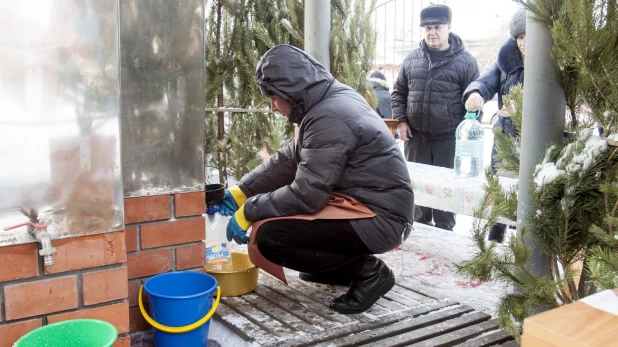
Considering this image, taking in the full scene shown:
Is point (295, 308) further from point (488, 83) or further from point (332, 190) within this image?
point (488, 83)

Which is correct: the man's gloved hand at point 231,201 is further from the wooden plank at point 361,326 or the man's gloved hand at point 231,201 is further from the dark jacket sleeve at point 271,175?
the wooden plank at point 361,326

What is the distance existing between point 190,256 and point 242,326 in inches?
15.4

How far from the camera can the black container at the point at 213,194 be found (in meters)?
3.06

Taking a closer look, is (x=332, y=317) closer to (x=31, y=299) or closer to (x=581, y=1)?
(x=31, y=299)

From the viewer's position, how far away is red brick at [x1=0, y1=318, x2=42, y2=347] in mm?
1900

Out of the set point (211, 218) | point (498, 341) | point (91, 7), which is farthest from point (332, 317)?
point (91, 7)

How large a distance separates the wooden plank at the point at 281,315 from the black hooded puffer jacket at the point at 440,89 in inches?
103

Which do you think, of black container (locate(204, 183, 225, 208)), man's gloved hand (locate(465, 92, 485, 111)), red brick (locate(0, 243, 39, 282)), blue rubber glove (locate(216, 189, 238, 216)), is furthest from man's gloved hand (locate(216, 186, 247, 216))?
man's gloved hand (locate(465, 92, 485, 111))

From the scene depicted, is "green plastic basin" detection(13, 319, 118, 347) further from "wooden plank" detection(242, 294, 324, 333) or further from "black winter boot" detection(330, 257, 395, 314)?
"black winter boot" detection(330, 257, 395, 314)

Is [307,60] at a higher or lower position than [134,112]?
higher

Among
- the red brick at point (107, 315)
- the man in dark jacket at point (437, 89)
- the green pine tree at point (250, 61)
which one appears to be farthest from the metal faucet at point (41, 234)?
the man in dark jacket at point (437, 89)

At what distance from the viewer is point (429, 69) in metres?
5.02

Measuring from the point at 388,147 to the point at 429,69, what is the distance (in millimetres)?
2320

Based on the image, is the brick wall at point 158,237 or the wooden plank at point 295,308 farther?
the wooden plank at point 295,308
